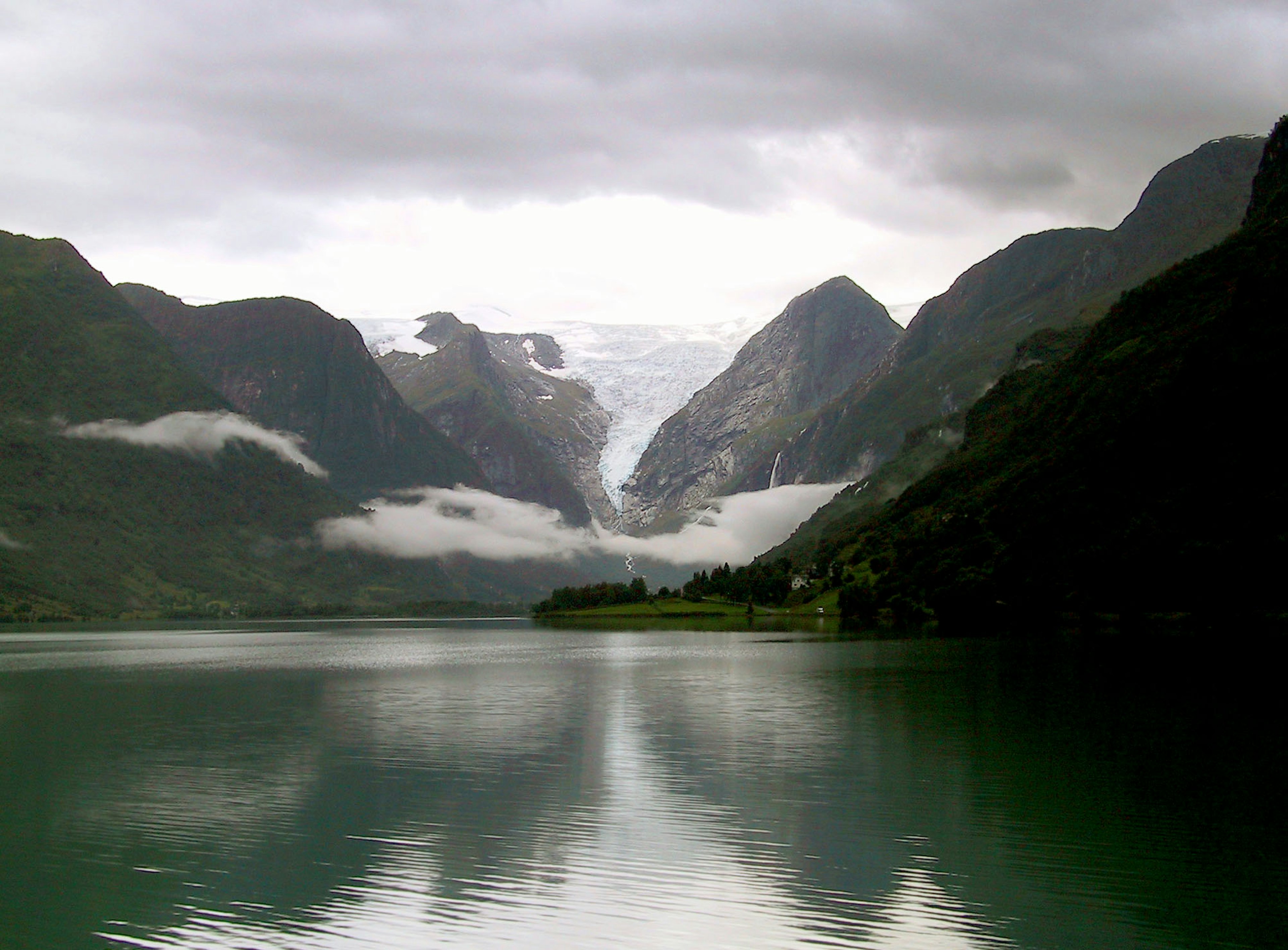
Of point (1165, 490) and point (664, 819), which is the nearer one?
point (664, 819)

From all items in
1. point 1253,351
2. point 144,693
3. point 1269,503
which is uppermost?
point 1253,351

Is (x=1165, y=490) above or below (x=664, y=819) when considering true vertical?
above

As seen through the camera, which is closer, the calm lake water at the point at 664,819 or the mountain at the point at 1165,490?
the calm lake water at the point at 664,819

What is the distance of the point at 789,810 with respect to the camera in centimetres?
3500

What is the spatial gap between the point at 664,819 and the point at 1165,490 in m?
111

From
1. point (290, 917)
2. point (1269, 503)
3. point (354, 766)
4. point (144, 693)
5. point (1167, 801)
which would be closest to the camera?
point (290, 917)

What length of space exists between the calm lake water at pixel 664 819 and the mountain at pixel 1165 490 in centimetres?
4429

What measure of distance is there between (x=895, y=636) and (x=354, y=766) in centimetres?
10697

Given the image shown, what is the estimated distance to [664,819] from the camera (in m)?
34.2

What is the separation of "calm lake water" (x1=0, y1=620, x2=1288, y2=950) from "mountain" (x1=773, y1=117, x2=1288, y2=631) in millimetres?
44294

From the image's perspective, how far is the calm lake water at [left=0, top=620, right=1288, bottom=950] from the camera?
24219 mm

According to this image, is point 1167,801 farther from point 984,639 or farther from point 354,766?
point 984,639

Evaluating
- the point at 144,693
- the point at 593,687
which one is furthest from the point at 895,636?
the point at 144,693

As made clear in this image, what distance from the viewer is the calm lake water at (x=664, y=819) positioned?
79.5 ft
